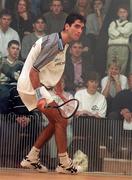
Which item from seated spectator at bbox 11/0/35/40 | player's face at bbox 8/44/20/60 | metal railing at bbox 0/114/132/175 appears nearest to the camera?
metal railing at bbox 0/114/132/175

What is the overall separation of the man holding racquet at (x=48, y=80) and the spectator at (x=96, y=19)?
2.16 meters

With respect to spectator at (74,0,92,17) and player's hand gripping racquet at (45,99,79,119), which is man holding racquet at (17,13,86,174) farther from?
spectator at (74,0,92,17)

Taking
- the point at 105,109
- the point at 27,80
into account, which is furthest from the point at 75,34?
the point at 105,109

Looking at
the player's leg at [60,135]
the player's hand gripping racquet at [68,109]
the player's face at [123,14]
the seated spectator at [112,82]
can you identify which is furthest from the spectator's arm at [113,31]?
the player's leg at [60,135]

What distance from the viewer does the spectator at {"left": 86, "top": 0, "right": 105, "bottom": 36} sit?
7.91 metres

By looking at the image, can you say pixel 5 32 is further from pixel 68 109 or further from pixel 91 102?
pixel 68 109

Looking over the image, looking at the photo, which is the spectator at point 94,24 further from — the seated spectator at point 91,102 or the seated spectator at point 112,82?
the seated spectator at point 91,102

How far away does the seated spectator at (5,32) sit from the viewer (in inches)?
308

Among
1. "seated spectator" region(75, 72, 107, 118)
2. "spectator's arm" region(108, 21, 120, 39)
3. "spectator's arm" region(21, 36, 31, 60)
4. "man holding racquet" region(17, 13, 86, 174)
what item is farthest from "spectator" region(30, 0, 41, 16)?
"man holding racquet" region(17, 13, 86, 174)

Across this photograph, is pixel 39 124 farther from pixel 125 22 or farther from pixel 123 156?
pixel 125 22

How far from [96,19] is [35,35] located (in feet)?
2.87

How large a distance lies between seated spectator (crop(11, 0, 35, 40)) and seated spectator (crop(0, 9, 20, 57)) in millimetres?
61

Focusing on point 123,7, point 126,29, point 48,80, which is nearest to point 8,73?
point 126,29

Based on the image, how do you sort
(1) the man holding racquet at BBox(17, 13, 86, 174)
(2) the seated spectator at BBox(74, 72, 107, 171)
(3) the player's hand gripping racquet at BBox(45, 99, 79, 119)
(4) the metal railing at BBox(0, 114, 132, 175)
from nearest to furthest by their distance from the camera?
(1) the man holding racquet at BBox(17, 13, 86, 174) < (3) the player's hand gripping racquet at BBox(45, 99, 79, 119) < (4) the metal railing at BBox(0, 114, 132, 175) < (2) the seated spectator at BBox(74, 72, 107, 171)
